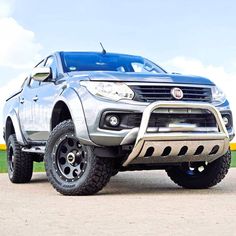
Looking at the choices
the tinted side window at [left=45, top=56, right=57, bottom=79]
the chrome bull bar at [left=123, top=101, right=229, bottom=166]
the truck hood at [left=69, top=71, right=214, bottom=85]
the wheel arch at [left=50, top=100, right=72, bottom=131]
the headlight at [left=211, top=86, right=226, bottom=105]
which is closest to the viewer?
the chrome bull bar at [left=123, top=101, right=229, bottom=166]

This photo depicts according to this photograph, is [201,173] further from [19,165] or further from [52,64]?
[19,165]

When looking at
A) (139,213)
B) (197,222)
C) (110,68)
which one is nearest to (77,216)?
(139,213)

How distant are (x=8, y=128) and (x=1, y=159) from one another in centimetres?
494

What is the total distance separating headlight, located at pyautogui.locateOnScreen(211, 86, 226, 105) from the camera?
24.9 feet

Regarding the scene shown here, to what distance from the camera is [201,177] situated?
A: 27.1 ft

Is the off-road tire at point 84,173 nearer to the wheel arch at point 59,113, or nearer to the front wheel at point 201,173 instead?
the wheel arch at point 59,113

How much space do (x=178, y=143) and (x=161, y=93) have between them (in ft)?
1.93

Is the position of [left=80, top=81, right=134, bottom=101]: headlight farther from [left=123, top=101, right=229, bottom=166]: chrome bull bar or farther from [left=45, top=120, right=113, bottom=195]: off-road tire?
[left=45, top=120, right=113, bottom=195]: off-road tire

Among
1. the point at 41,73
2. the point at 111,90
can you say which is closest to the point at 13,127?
the point at 41,73

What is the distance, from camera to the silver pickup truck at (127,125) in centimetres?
692

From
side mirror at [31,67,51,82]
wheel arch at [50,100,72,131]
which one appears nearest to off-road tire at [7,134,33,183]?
wheel arch at [50,100,72,131]

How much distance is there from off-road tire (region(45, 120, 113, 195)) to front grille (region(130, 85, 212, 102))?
2.62 ft

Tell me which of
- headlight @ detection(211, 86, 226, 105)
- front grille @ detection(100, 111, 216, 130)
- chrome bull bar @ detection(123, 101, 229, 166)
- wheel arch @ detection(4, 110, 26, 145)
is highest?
headlight @ detection(211, 86, 226, 105)

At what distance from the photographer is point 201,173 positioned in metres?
8.31
